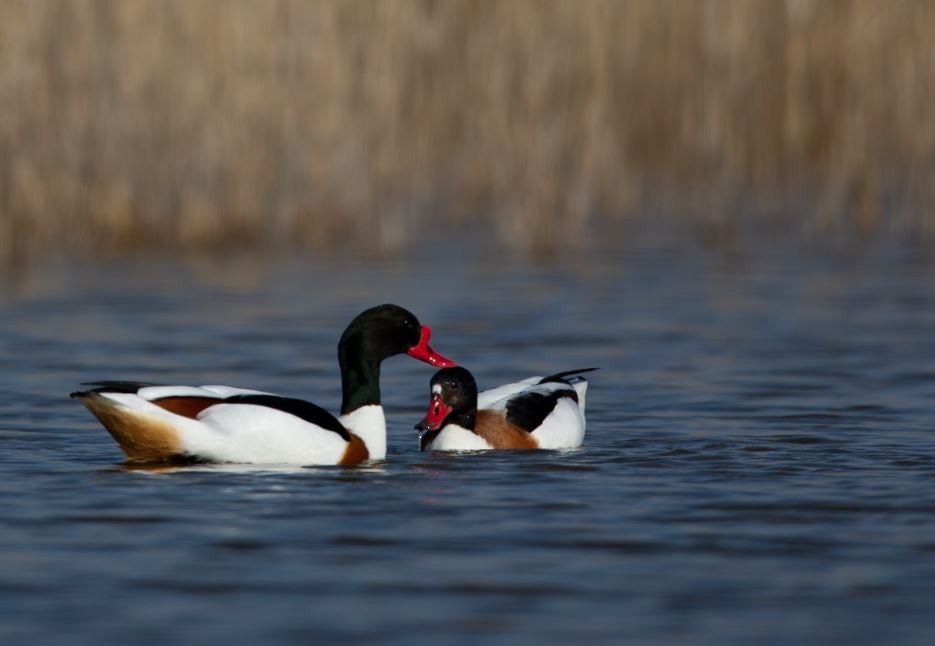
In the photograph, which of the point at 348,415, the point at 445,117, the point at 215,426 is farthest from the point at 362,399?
the point at 445,117

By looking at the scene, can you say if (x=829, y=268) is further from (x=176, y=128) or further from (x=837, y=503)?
(x=837, y=503)

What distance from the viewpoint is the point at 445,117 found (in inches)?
593

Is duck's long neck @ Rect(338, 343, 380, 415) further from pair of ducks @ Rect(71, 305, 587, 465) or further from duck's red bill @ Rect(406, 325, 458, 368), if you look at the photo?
duck's red bill @ Rect(406, 325, 458, 368)

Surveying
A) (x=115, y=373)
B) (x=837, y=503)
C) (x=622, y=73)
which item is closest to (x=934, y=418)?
(x=837, y=503)

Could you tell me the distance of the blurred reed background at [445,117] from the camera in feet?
42.7

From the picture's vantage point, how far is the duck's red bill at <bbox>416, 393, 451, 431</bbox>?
27.9 feet

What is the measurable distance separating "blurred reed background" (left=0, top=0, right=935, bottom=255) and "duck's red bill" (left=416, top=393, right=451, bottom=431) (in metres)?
5.15

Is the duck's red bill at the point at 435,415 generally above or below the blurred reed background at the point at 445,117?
below

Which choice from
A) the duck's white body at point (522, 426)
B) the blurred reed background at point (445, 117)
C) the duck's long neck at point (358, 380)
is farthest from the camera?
the blurred reed background at point (445, 117)

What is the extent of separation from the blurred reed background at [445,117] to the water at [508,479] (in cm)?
60

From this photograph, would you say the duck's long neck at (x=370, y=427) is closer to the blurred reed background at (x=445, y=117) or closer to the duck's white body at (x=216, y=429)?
the duck's white body at (x=216, y=429)

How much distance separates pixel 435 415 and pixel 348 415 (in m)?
0.47

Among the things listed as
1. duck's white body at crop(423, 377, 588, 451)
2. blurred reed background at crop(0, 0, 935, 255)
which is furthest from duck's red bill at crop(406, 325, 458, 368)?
blurred reed background at crop(0, 0, 935, 255)

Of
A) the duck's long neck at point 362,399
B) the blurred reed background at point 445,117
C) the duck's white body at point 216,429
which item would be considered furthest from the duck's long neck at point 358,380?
the blurred reed background at point 445,117
